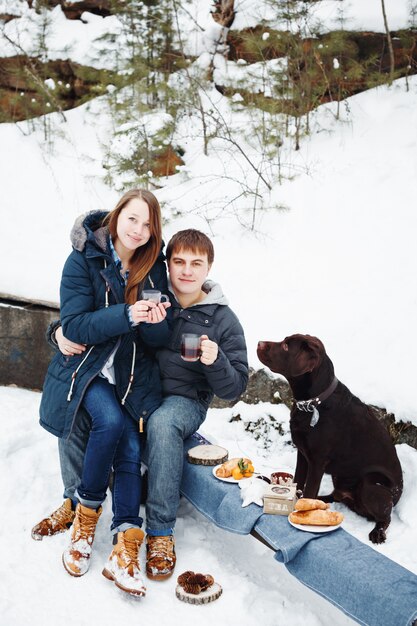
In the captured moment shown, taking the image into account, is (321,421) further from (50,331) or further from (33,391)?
(33,391)

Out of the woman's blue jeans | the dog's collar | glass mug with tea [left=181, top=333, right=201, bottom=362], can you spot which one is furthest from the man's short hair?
the dog's collar

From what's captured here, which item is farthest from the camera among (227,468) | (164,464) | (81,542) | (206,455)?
(206,455)

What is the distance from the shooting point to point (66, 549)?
2.71 meters

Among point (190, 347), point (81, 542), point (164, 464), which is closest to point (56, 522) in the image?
point (81, 542)

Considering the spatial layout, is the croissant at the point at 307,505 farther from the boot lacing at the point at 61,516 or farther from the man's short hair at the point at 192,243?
the man's short hair at the point at 192,243

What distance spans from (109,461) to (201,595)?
733 mm

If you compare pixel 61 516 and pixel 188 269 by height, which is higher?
pixel 188 269

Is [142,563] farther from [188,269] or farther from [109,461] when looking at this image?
[188,269]

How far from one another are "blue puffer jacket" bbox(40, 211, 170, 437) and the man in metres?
0.10

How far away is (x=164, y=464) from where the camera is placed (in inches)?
111

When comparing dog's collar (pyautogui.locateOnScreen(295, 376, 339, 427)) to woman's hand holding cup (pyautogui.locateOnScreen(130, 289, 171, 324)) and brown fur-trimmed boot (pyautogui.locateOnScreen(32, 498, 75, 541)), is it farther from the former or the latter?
brown fur-trimmed boot (pyautogui.locateOnScreen(32, 498, 75, 541))

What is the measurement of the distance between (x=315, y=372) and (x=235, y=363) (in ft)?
1.40

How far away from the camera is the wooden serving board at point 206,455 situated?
304cm

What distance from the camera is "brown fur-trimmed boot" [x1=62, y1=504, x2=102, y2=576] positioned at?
2615 mm
